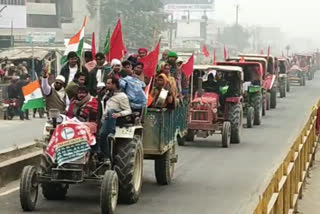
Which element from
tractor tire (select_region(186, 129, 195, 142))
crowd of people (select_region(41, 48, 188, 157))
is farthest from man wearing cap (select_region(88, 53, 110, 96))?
tractor tire (select_region(186, 129, 195, 142))

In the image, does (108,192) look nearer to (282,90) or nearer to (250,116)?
(250,116)

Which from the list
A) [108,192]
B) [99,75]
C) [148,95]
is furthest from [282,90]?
[108,192]

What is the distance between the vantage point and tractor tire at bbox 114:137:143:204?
10.9 metres

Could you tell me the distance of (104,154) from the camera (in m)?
10.7

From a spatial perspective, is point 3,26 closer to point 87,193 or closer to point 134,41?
point 134,41

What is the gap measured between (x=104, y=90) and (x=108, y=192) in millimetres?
1701

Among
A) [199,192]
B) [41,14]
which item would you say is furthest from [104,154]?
[41,14]

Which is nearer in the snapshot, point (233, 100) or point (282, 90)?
point (233, 100)

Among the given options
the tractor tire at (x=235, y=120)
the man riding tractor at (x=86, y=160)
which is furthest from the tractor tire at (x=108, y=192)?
the tractor tire at (x=235, y=120)

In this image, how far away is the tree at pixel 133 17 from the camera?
59.8 meters

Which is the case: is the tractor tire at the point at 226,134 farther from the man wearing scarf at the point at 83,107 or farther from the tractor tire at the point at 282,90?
the tractor tire at the point at 282,90

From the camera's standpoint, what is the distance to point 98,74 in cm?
1204

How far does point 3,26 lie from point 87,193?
155 ft

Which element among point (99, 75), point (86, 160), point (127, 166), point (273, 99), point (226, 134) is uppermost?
point (99, 75)
